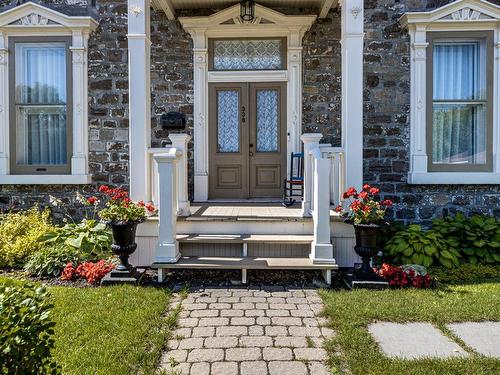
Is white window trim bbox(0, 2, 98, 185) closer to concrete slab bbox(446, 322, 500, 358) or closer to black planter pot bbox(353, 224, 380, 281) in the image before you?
black planter pot bbox(353, 224, 380, 281)

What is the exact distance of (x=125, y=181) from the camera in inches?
258

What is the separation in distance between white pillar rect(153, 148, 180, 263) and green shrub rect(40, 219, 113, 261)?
35.1 inches

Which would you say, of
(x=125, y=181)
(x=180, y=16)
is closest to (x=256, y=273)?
(x=125, y=181)

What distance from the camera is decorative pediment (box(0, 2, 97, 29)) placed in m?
6.18

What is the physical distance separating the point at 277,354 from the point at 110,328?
4.01ft

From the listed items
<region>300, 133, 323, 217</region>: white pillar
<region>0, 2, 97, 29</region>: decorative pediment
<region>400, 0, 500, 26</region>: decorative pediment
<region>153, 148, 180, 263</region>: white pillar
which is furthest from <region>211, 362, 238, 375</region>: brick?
<region>0, 2, 97, 29</region>: decorative pediment

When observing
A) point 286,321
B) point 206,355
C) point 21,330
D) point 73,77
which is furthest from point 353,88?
point 21,330

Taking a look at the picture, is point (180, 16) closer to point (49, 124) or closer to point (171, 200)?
point (49, 124)

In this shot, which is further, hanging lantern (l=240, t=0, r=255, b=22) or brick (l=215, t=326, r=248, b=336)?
hanging lantern (l=240, t=0, r=255, b=22)

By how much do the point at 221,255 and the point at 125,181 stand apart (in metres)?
2.30

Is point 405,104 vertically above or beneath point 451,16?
beneath

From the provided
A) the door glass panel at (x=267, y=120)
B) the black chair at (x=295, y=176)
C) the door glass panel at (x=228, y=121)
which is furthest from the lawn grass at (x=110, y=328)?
the door glass panel at (x=267, y=120)

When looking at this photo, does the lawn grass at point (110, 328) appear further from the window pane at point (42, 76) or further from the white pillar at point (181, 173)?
the window pane at point (42, 76)

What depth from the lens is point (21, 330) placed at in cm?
177
